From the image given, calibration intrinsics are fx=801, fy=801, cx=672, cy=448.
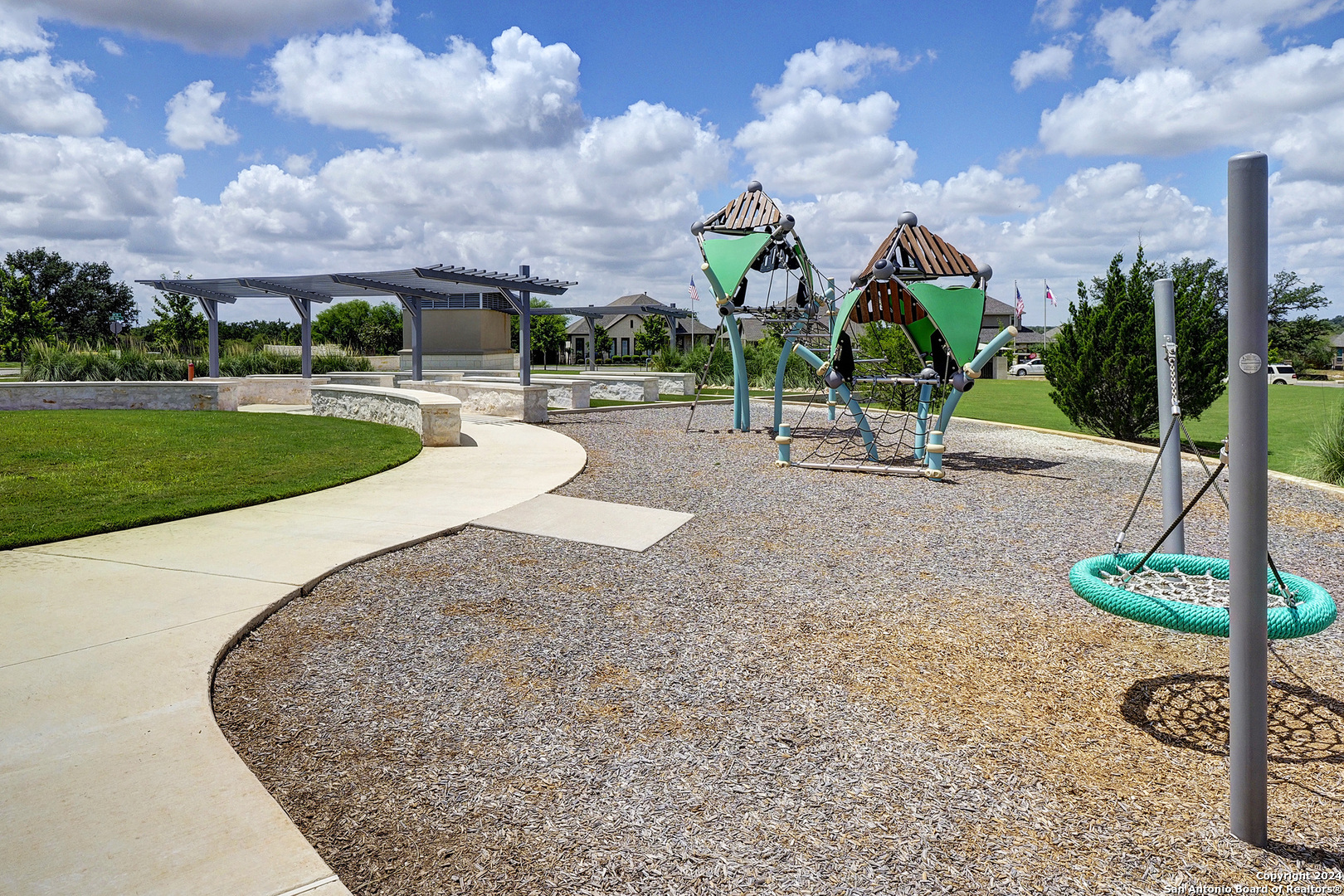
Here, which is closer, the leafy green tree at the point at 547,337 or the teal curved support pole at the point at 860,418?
the teal curved support pole at the point at 860,418

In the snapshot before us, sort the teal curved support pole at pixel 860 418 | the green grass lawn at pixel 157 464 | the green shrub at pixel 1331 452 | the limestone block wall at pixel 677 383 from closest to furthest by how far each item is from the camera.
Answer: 1. the green grass lawn at pixel 157 464
2. the green shrub at pixel 1331 452
3. the teal curved support pole at pixel 860 418
4. the limestone block wall at pixel 677 383

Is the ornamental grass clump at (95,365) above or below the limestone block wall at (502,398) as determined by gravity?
above

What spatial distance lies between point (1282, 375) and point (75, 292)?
276 feet

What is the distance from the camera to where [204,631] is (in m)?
4.61

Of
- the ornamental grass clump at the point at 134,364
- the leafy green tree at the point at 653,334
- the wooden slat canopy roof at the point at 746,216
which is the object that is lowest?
the ornamental grass clump at the point at 134,364

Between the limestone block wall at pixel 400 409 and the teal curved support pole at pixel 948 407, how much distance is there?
24.2 feet

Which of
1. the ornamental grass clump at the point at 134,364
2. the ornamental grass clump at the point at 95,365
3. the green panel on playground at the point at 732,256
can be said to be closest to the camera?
the green panel on playground at the point at 732,256

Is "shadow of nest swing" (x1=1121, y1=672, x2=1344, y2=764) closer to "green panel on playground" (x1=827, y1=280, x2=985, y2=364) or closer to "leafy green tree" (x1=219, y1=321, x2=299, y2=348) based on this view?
"green panel on playground" (x1=827, y1=280, x2=985, y2=364)

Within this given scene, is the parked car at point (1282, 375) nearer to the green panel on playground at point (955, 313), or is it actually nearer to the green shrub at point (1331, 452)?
the green shrub at point (1331, 452)

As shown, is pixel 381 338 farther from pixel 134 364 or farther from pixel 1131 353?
pixel 1131 353

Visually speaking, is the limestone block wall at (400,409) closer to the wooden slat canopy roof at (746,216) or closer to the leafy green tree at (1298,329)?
the wooden slat canopy roof at (746,216)

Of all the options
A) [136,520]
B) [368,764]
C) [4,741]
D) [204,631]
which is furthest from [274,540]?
[368,764]

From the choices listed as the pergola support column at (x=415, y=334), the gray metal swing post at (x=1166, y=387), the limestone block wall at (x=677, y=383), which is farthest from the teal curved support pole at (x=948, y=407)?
the limestone block wall at (x=677, y=383)

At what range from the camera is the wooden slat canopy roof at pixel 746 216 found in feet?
49.3
